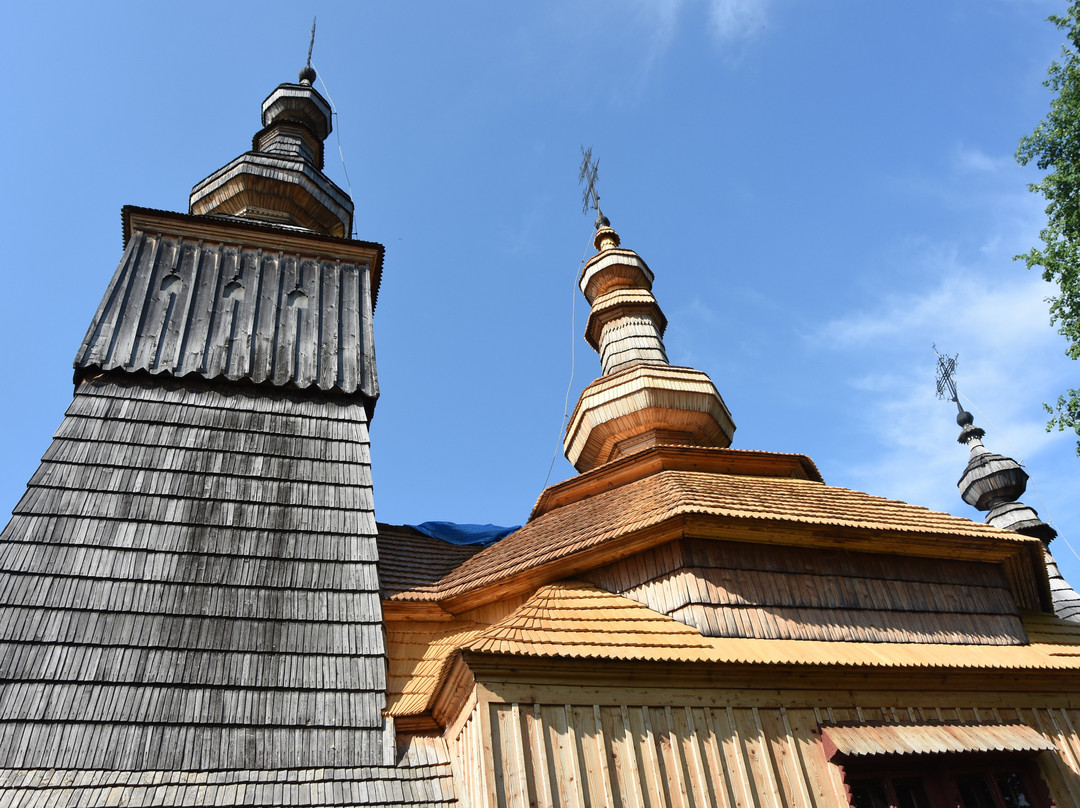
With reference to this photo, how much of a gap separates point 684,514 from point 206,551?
4.85m

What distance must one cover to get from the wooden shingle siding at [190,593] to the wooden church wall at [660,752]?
1.45 meters

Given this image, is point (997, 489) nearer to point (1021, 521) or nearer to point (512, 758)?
point (1021, 521)

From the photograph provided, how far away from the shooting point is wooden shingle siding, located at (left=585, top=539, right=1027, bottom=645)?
276 inches

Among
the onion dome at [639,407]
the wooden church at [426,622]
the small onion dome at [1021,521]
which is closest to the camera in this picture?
the wooden church at [426,622]

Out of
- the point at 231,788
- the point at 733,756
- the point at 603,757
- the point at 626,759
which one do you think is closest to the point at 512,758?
the point at 603,757

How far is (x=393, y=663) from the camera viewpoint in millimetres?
7566

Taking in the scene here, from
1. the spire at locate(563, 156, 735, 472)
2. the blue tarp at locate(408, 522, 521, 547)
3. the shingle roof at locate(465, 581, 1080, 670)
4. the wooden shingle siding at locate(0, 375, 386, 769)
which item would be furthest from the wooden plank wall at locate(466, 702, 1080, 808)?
the blue tarp at locate(408, 522, 521, 547)

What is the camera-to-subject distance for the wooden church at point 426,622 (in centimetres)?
564

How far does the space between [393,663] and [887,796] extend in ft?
15.6

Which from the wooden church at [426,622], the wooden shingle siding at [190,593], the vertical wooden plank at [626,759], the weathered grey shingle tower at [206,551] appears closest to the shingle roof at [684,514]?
the wooden church at [426,622]

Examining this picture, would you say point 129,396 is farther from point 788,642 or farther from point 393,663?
point 788,642

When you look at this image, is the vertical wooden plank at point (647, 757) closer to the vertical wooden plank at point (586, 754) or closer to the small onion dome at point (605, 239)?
the vertical wooden plank at point (586, 754)

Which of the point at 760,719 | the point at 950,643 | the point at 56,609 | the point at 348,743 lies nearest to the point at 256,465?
the point at 56,609

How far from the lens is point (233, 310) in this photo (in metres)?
10.0
